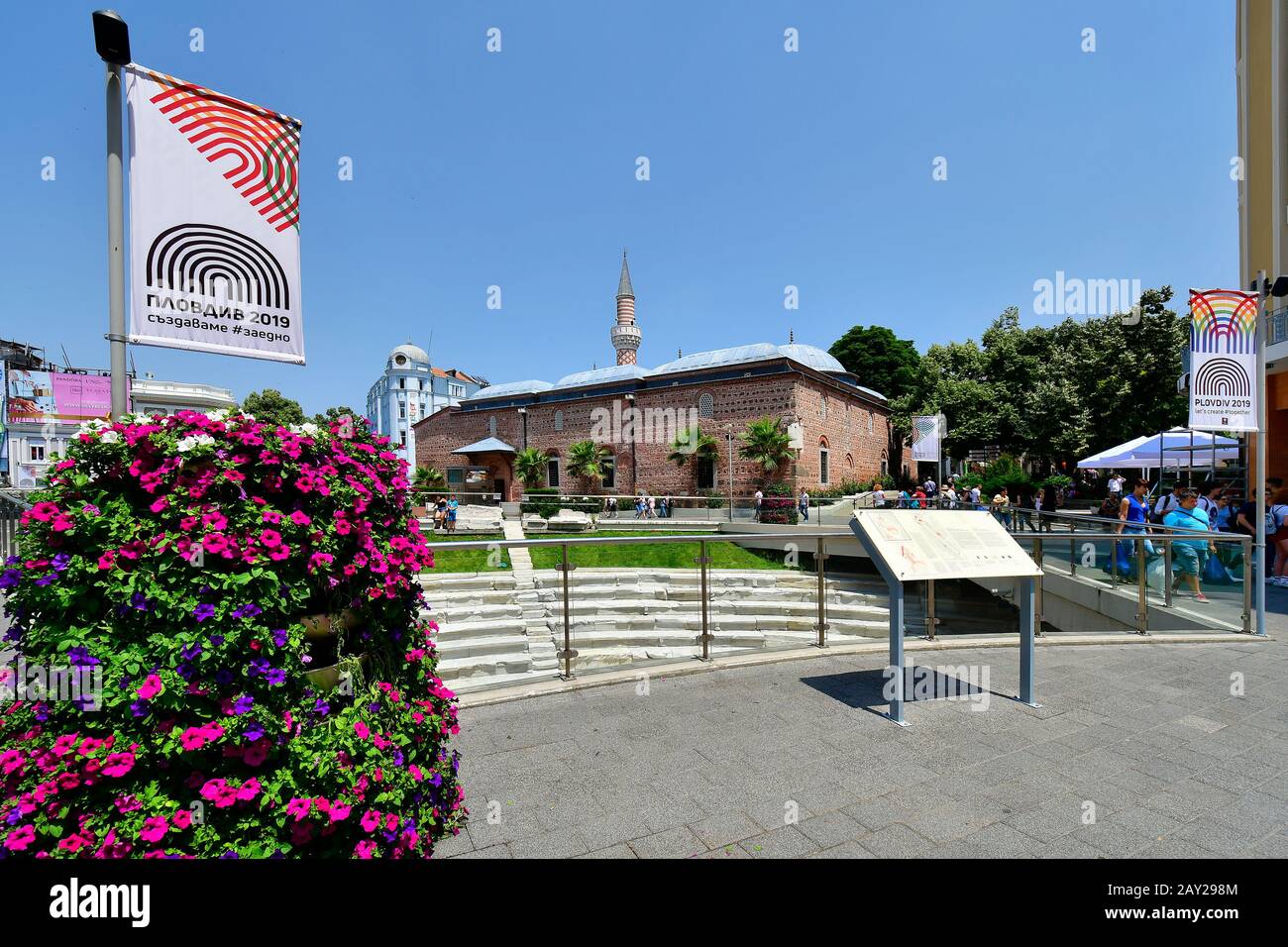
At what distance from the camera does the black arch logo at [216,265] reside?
2959 millimetres

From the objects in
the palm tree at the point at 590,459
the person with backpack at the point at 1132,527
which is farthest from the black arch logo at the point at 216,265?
the palm tree at the point at 590,459

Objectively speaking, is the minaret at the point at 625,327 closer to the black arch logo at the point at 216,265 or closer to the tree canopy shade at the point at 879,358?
the tree canopy shade at the point at 879,358

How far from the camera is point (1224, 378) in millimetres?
7062

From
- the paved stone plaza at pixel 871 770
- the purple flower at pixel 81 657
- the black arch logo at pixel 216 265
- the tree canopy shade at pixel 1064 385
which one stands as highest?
the tree canopy shade at pixel 1064 385

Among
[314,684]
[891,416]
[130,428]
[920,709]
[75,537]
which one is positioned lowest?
[920,709]

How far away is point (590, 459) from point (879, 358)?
31227 millimetres

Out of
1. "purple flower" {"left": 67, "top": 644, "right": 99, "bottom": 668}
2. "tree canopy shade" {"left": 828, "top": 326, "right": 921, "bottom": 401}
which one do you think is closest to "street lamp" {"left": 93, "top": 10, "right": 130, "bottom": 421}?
"purple flower" {"left": 67, "top": 644, "right": 99, "bottom": 668}

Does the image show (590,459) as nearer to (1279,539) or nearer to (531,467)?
(531,467)

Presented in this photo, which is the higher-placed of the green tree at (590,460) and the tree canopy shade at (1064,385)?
the tree canopy shade at (1064,385)

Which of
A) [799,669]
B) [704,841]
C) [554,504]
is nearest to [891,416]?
[554,504]

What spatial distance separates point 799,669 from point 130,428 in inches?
192

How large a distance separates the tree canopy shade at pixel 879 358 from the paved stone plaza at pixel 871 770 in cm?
5146
